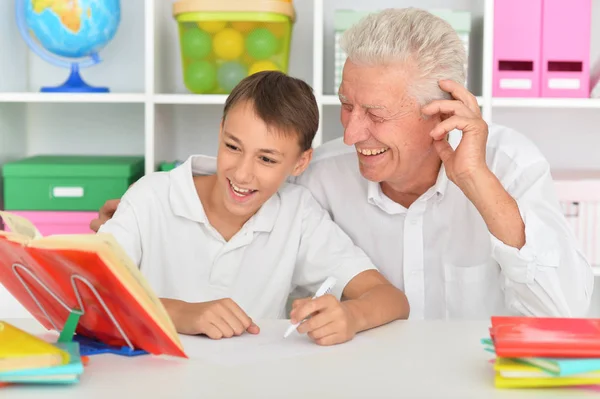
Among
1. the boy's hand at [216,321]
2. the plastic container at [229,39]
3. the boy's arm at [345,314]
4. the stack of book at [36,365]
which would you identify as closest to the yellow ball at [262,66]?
the plastic container at [229,39]

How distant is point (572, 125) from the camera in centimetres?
263

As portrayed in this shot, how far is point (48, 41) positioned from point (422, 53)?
1.21 meters

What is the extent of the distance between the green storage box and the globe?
23 centimetres

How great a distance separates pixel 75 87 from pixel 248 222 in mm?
975

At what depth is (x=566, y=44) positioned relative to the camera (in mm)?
2266

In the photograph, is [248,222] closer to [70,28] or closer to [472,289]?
[472,289]

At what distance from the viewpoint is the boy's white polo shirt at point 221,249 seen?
163 cm

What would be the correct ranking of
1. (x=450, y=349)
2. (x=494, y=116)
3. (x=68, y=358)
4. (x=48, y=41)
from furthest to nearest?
(x=494, y=116) < (x=48, y=41) < (x=450, y=349) < (x=68, y=358)

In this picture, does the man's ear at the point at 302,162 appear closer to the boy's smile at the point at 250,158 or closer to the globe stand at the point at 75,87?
the boy's smile at the point at 250,158

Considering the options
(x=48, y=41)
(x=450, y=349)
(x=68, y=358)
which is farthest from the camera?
(x=48, y=41)

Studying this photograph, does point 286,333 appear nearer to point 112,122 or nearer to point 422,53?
point 422,53

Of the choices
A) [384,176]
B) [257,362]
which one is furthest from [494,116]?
[257,362]

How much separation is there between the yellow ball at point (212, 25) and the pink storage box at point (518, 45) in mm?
726

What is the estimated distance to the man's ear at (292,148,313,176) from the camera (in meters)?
1.68
